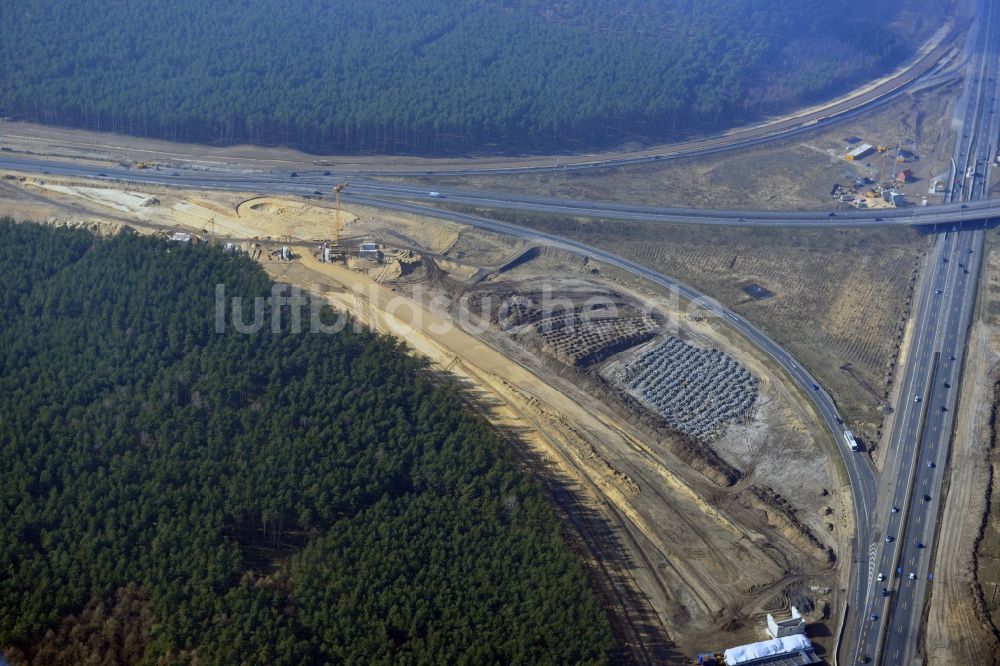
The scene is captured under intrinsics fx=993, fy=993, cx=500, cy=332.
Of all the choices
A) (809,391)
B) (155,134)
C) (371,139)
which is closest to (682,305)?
(809,391)

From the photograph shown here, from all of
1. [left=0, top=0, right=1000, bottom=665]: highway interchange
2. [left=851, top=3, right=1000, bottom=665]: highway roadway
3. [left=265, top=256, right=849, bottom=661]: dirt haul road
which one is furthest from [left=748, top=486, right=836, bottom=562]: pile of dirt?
[left=851, top=3, right=1000, bottom=665]: highway roadway

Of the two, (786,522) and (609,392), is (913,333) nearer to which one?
(786,522)

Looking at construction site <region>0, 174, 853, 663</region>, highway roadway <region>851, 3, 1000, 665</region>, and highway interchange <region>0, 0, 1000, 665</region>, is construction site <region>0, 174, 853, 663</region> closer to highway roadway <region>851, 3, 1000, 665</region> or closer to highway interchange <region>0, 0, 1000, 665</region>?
highway interchange <region>0, 0, 1000, 665</region>

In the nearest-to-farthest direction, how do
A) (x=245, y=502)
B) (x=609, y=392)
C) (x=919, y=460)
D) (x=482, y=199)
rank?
(x=245, y=502) → (x=919, y=460) → (x=609, y=392) → (x=482, y=199)

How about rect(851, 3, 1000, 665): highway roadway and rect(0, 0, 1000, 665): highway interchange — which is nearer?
rect(851, 3, 1000, 665): highway roadway

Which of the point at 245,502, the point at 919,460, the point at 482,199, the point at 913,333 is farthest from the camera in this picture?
the point at 482,199

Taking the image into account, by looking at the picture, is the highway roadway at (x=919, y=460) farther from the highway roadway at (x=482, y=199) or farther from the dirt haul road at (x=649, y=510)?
the highway roadway at (x=482, y=199)

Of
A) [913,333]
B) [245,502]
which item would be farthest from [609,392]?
[245,502]
